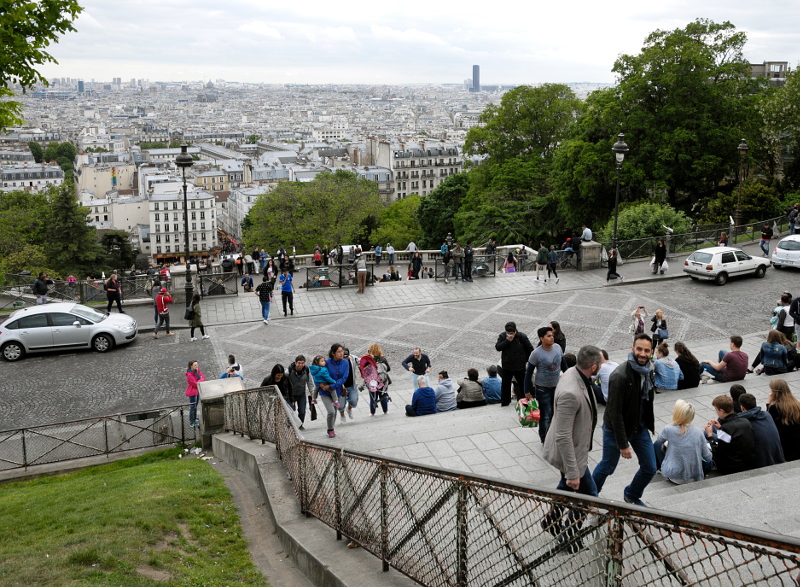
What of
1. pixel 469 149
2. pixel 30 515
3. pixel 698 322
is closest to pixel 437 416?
pixel 30 515

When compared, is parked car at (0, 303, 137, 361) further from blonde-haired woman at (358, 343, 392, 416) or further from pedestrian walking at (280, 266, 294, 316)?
blonde-haired woman at (358, 343, 392, 416)

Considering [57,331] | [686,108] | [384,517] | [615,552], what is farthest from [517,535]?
[686,108]

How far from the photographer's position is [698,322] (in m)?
20.8

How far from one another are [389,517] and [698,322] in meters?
16.7

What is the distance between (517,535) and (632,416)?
8.22ft

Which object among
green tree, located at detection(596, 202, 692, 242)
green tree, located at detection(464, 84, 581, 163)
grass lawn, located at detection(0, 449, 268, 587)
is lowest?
grass lawn, located at detection(0, 449, 268, 587)

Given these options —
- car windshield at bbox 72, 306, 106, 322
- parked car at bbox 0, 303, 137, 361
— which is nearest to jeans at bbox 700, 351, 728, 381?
parked car at bbox 0, 303, 137, 361

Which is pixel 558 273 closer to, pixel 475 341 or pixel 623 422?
pixel 475 341

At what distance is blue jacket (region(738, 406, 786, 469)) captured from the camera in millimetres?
8250

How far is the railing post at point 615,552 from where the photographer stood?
4.13 meters

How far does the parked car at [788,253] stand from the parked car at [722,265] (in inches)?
32.1

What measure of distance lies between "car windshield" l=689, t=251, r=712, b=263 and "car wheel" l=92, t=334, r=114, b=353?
57.5 feet

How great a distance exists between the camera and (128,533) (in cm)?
774

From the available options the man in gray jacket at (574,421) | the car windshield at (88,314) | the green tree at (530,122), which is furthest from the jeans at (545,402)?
the green tree at (530,122)
